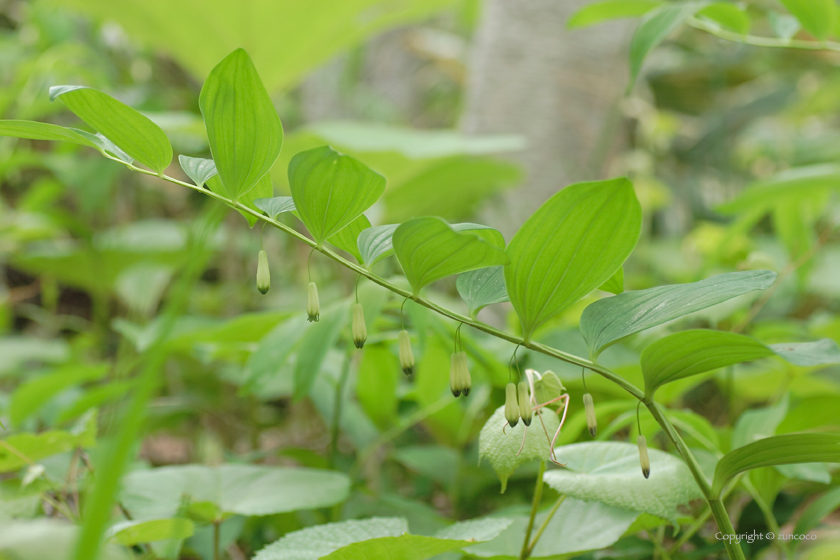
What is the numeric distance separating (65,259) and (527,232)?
3.48 feet

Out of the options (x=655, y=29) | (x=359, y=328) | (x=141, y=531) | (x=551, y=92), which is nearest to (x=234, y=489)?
(x=141, y=531)

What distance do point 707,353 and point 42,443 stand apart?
386 millimetres

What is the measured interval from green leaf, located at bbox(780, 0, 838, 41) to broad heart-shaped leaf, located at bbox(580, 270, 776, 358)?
0.90 feet

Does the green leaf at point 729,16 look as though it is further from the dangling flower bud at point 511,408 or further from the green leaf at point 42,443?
the green leaf at point 42,443

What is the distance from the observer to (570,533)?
1.03 feet

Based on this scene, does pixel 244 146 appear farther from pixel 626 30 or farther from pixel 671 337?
pixel 626 30

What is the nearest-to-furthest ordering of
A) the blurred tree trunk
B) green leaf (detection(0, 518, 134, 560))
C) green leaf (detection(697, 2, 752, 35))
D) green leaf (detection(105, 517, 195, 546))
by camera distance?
green leaf (detection(0, 518, 134, 560)) < green leaf (detection(105, 517, 195, 546)) < green leaf (detection(697, 2, 752, 35)) < the blurred tree trunk

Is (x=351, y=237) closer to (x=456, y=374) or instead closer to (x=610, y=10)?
(x=456, y=374)

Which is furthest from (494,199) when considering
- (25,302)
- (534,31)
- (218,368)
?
(25,302)

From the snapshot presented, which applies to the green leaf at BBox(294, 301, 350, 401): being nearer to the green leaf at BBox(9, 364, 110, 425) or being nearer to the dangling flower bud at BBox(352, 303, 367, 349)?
the dangling flower bud at BBox(352, 303, 367, 349)

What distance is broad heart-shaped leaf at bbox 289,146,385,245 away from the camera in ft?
0.72

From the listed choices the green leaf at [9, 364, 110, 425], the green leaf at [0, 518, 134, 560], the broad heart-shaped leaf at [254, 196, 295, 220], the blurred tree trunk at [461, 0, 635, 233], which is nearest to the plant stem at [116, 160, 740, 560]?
the broad heart-shaped leaf at [254, 196, 295, 220]

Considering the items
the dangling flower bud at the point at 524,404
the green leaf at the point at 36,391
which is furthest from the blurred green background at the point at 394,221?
the dangling flower bud at the point at 524,404

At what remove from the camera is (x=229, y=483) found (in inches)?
15.1
